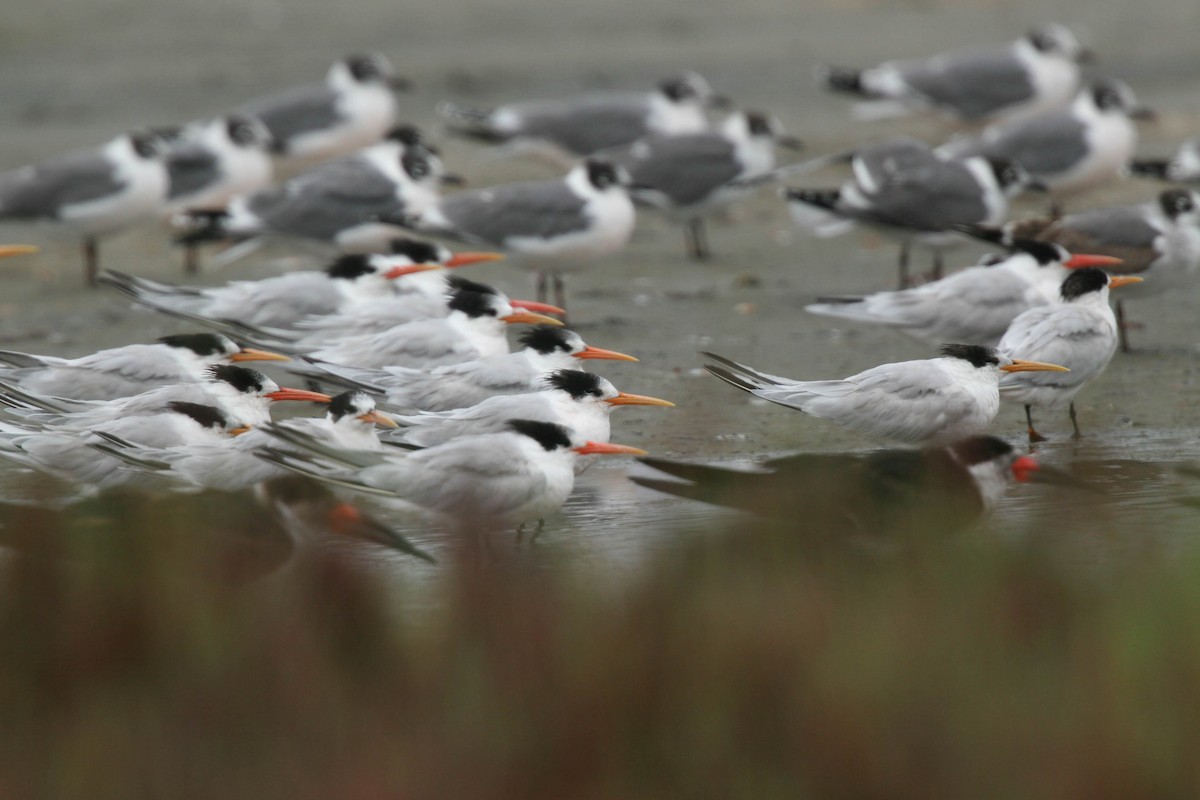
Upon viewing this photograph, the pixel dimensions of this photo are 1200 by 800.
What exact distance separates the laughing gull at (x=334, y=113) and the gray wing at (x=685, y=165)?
2716 millimetres

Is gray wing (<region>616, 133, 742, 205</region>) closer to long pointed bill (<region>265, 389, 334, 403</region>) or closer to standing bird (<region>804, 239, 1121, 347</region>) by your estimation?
standing bird (<region>804, 239, 1121, 347</region>)

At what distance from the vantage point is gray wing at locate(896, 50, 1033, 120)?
12.2 m

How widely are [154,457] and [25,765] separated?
2.48 m

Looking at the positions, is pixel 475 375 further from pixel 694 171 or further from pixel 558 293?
pixel 694 171

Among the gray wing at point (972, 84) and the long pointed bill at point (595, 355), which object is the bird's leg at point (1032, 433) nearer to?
the long pointed bill at point (595, 355)

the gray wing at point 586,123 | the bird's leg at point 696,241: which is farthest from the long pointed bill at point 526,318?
the gray wing at point 586,123

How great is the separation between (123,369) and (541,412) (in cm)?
166

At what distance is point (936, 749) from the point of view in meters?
2.78

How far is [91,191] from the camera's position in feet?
32.6

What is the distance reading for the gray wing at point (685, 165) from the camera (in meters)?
10.2

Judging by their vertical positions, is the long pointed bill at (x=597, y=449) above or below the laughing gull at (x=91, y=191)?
below

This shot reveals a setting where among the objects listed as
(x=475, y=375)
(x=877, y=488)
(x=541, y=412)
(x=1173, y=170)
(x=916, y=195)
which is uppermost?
(x=1173, y=170)

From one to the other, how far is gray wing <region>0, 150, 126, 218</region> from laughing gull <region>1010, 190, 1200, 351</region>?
16.7 ft

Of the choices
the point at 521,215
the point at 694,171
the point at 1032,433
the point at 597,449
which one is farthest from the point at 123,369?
the point at 694,171
